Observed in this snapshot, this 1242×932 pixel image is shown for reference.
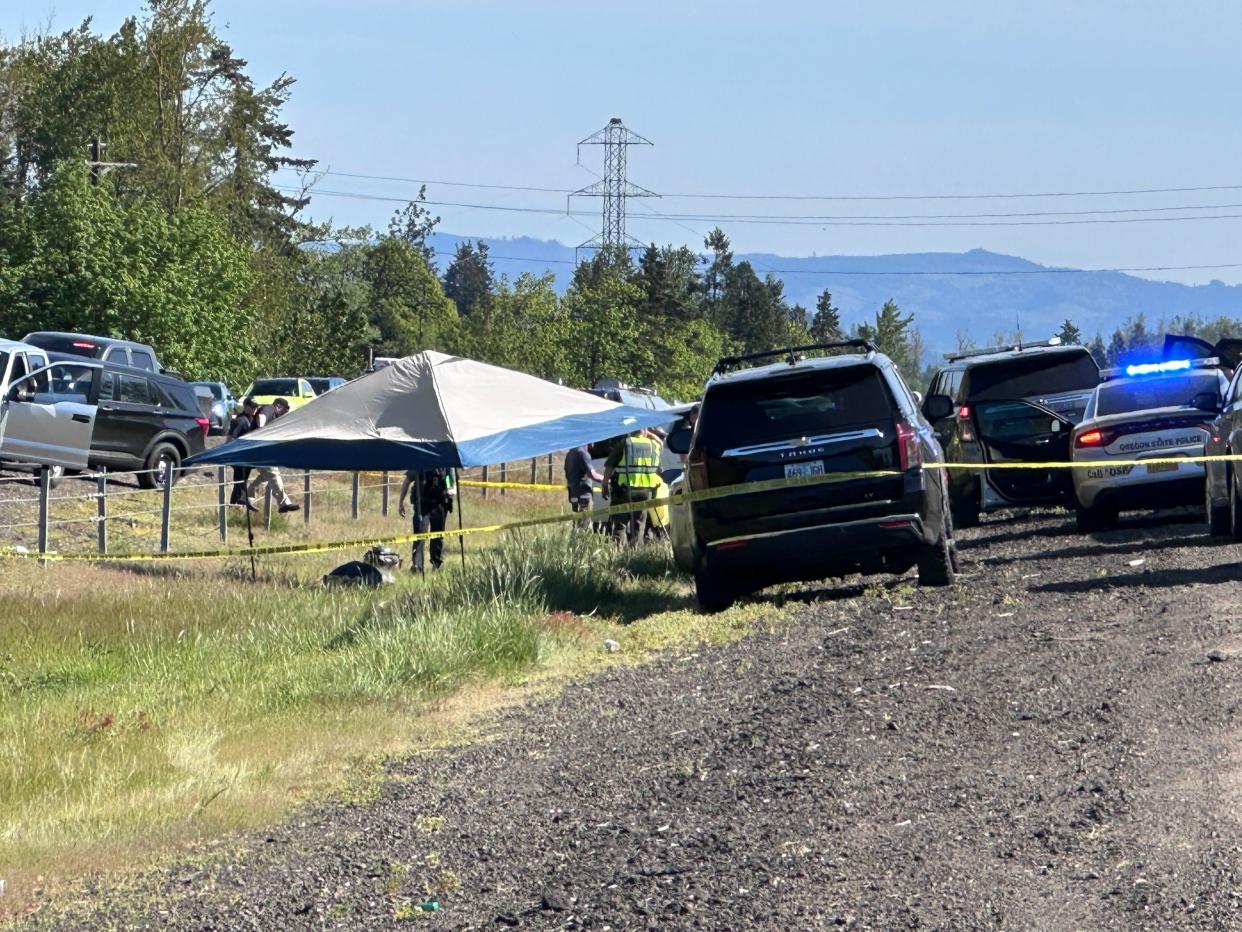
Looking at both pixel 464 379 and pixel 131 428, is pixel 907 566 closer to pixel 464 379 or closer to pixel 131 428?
pixel 464 379

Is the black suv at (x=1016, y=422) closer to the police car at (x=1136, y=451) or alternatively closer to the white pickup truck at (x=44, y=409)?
the police car at (x=1136, y=451)

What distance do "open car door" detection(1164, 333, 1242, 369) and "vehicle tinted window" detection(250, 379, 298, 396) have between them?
114 ft

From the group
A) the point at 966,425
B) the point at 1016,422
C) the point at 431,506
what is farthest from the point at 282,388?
the point at 1016,422

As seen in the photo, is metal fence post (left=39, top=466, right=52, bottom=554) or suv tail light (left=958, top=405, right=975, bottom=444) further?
metal fence post (left=39, top=466, right=52, bottom=554)

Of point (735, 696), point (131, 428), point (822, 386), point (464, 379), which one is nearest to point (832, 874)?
point (735, 696)

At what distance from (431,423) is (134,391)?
1170 centimetres

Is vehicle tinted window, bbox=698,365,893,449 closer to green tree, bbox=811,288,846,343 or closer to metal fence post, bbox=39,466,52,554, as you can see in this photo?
metal fence post, bbox=39,466,52,554

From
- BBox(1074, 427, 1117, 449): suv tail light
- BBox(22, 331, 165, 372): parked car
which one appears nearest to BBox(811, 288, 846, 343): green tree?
BBox(22, 331, 165, 372): parked car

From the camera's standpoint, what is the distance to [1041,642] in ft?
37.1

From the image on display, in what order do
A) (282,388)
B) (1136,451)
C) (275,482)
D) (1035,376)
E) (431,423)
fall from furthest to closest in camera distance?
1. (282,388)
2. (275,482)
3. (1035,376)
4. (431,423)
5. (1136,451)

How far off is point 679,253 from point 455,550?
411ft

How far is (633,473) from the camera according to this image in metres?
19.4

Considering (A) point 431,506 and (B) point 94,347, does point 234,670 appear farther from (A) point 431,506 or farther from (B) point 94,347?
(B) point 94,347

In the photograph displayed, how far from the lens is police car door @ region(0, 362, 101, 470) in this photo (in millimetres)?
27000
